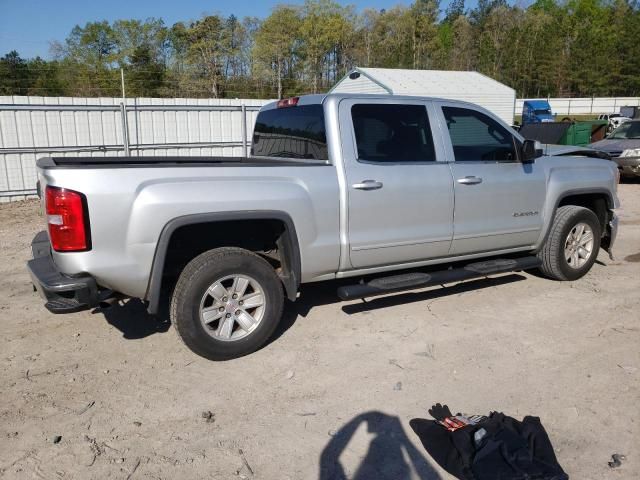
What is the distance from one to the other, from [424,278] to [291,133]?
1.74m

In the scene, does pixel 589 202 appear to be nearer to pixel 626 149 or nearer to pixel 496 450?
pixel 496 450

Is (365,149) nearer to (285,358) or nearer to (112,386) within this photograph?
(285,358)

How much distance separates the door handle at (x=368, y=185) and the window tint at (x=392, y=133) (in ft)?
0.70

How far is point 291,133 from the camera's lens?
16.2 ft

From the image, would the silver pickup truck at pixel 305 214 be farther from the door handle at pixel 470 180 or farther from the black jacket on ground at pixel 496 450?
the black jacket on ground at pixel 496 450

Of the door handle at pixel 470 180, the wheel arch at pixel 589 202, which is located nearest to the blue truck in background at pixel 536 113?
the wheel arch at pixel 589 202

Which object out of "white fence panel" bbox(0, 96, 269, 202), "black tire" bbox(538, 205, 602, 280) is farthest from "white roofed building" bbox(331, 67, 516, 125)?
"black tire" bbox(538, 205, 602, 280)

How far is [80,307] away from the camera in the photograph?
144 inches

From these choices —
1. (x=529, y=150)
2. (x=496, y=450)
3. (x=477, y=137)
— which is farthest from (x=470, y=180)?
(x=496, y=450)

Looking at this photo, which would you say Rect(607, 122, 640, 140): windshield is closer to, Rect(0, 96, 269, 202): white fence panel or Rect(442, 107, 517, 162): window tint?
Rect(0, 96, 269, 202): white fence panel

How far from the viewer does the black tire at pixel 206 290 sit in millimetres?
3865

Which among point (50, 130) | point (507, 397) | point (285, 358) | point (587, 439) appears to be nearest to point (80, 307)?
point (285, 358)

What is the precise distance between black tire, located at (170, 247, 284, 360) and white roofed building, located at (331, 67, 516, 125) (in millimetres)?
17332

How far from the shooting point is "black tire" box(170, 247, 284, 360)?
3.87 m
